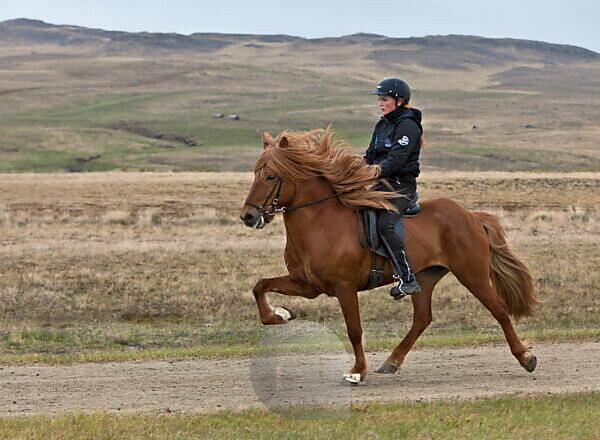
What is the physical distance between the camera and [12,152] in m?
90.1

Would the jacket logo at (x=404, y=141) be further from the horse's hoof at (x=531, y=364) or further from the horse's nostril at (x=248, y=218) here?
the horse's hoof at (x=531, y=364)

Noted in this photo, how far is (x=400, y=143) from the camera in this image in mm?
10766

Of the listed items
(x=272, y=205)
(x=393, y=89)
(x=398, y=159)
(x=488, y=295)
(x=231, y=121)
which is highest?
(x=393, y=89)

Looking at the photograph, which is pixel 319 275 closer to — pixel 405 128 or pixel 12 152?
pixel 405 128

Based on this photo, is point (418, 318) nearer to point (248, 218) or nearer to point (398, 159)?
point (398, 159)

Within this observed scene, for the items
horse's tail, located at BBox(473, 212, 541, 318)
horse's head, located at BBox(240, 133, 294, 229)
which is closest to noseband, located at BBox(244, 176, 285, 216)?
horse's head, located at BBox(240, 133, 294, 229)

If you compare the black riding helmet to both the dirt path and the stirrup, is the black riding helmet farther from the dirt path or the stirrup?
the dirt path

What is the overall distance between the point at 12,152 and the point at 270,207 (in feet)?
274

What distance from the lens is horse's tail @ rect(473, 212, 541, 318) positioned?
38.2 feet

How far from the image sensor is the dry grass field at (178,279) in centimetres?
1598

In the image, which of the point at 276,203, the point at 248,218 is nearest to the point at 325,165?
the point at 276,203

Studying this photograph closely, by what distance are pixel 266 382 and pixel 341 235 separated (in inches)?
64.1

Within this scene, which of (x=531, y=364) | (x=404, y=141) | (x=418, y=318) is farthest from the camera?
(x=418, y=318)

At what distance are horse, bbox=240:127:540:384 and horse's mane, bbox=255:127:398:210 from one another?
0.03 ft
